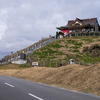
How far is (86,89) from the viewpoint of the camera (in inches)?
450

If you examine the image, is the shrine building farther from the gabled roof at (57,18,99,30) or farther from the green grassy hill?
the green grassy hill

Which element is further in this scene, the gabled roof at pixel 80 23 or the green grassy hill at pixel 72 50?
the gabled roof at pixel 80 23

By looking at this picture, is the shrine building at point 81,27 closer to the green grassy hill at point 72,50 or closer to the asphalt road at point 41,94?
the green grassy hill at point 72,50

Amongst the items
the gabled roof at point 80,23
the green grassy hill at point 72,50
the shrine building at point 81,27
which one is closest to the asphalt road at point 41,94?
the green grassy hill at point 72,50

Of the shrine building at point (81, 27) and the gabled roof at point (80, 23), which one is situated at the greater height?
the gabled roof at point (80, 23)

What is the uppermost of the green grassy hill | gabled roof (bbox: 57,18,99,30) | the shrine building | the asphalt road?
gabled roof (bbox: 57,18,99,30)

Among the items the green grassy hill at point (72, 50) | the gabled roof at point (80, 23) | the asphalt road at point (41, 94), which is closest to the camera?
the asphalt road at point (41, 94)

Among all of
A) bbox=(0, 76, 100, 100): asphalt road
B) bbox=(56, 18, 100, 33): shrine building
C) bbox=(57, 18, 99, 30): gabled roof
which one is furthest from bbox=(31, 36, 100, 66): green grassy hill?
bbox=(0, 76, 100, 100): asphalt road

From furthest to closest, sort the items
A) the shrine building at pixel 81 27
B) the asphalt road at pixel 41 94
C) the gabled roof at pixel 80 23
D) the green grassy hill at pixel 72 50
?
the gabled roof at pixel 80 23 → the shrine building at pixel 81 27 → the green grassy hill at pixel 72 50 → the asphalt road at pixel 41 94

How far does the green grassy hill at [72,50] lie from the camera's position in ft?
143

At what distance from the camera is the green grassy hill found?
143ft

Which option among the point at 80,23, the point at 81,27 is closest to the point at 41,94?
the point at 81,27

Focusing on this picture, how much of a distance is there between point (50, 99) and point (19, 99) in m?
1.58

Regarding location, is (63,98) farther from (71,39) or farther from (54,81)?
(71,39)
